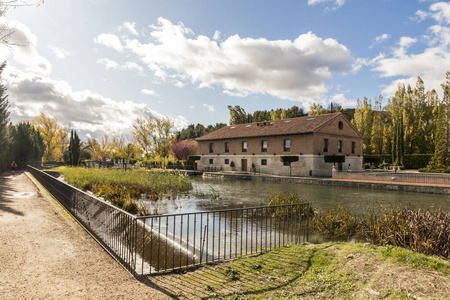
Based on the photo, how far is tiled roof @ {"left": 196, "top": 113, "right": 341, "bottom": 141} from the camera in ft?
109

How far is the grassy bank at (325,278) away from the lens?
3.72m

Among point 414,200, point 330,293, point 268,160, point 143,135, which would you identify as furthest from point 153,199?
point 143,135

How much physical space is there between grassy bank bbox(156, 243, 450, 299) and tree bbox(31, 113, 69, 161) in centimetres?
5775

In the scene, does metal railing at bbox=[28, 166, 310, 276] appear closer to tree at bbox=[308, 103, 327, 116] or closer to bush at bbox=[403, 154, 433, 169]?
bush at bbox=[403, 154, 433, 169]

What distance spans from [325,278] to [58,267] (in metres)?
4.57

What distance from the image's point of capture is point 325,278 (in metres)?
4.30

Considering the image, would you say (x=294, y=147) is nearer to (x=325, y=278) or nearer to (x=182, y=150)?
(x=182, y=150)

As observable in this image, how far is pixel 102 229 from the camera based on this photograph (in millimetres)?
6480

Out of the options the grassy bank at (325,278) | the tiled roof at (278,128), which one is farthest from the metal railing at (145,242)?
the tiled roof at (278,128)

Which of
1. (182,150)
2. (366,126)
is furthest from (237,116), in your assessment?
(366,126)

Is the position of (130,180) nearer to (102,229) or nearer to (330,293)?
(102,229)

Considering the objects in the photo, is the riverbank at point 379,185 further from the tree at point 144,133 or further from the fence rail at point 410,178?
the tree at point 144,133

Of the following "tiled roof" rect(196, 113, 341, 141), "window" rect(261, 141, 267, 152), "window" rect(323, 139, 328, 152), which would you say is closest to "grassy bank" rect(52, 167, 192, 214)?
"tiled roof" rect(196, 113, 341, 141)

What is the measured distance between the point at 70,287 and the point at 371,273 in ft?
15.0
